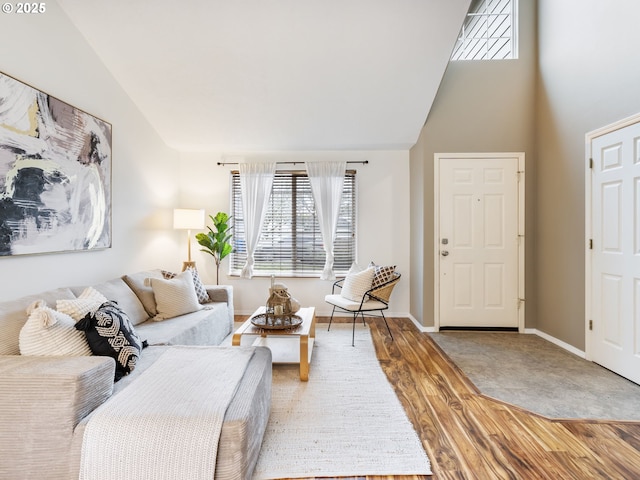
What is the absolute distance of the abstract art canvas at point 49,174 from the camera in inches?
81.6

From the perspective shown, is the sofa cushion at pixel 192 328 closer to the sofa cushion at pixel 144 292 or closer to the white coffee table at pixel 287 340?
the sofa cushion at pixel 144 292

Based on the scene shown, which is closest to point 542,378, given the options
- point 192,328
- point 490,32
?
point 192,328

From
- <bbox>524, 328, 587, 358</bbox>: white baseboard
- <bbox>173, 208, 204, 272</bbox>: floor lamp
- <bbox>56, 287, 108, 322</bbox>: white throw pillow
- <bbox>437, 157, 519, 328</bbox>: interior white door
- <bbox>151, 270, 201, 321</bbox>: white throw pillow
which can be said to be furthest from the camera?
<bbox>173, 208, 204, 272</bbox>: floor lamp

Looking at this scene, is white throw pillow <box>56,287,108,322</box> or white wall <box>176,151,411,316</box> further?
white wall <box>176,151,411,316</box>

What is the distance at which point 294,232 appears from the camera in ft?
14.5

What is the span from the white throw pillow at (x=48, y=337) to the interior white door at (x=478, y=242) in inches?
137

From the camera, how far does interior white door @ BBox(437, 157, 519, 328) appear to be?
3.70 meters

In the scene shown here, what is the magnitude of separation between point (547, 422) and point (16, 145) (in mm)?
3926

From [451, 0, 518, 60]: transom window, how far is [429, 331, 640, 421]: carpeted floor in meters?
3.37

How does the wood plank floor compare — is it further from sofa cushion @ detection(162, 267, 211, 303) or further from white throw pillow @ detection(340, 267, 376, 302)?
sofa cushion @ detection(162, 267, 211, 303)

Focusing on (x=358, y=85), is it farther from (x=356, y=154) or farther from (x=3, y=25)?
(x=3, y=25)

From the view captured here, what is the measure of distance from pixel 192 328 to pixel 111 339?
3.00 ft

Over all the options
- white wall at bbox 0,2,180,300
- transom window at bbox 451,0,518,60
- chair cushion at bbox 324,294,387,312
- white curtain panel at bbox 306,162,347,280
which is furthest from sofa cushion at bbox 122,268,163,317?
transom window at bbox 451,0,518,60

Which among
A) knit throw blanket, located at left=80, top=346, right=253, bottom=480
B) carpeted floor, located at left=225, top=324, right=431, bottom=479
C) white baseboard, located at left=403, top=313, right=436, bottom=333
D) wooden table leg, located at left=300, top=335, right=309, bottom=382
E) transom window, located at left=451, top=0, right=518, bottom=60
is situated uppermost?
transom window, located at left=451, top=0, right=518, bottom=60
